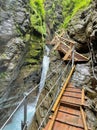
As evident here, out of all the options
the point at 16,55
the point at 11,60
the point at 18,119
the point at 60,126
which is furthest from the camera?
the point at 18,119

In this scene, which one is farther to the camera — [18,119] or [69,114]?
[18,119]

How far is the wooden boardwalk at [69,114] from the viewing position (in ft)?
16.5

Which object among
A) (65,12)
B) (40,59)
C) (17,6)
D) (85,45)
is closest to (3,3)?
(17,6)

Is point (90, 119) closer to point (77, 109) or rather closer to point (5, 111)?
point (77, 109)

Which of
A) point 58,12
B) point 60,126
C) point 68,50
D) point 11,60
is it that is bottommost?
point 60,126

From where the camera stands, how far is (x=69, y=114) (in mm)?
5652

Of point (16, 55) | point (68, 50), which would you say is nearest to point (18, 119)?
point (16, 55)

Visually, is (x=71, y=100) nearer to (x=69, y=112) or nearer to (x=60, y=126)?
(x=69, y=112)

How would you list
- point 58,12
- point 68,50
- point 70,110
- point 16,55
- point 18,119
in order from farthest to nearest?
point 58,12 < point 18,119 < point 16,55 < point 68,50 < point 70,110

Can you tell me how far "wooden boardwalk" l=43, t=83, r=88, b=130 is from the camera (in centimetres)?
502

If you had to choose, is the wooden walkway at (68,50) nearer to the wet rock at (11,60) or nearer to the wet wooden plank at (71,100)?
the wet rock at (11,60)

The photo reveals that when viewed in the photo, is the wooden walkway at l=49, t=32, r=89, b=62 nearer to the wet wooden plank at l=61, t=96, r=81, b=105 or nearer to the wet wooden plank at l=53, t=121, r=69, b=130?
the wet wooden plank at l=61, t=96, r=81, b=105

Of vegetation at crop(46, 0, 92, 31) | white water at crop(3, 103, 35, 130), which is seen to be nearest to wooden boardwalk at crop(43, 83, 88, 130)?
white water at crop(3, 103, 35, 130)

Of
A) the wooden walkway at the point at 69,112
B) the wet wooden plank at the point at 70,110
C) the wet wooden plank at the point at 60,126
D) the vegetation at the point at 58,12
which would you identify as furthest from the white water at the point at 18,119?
the vegetation at the point at 58,12
